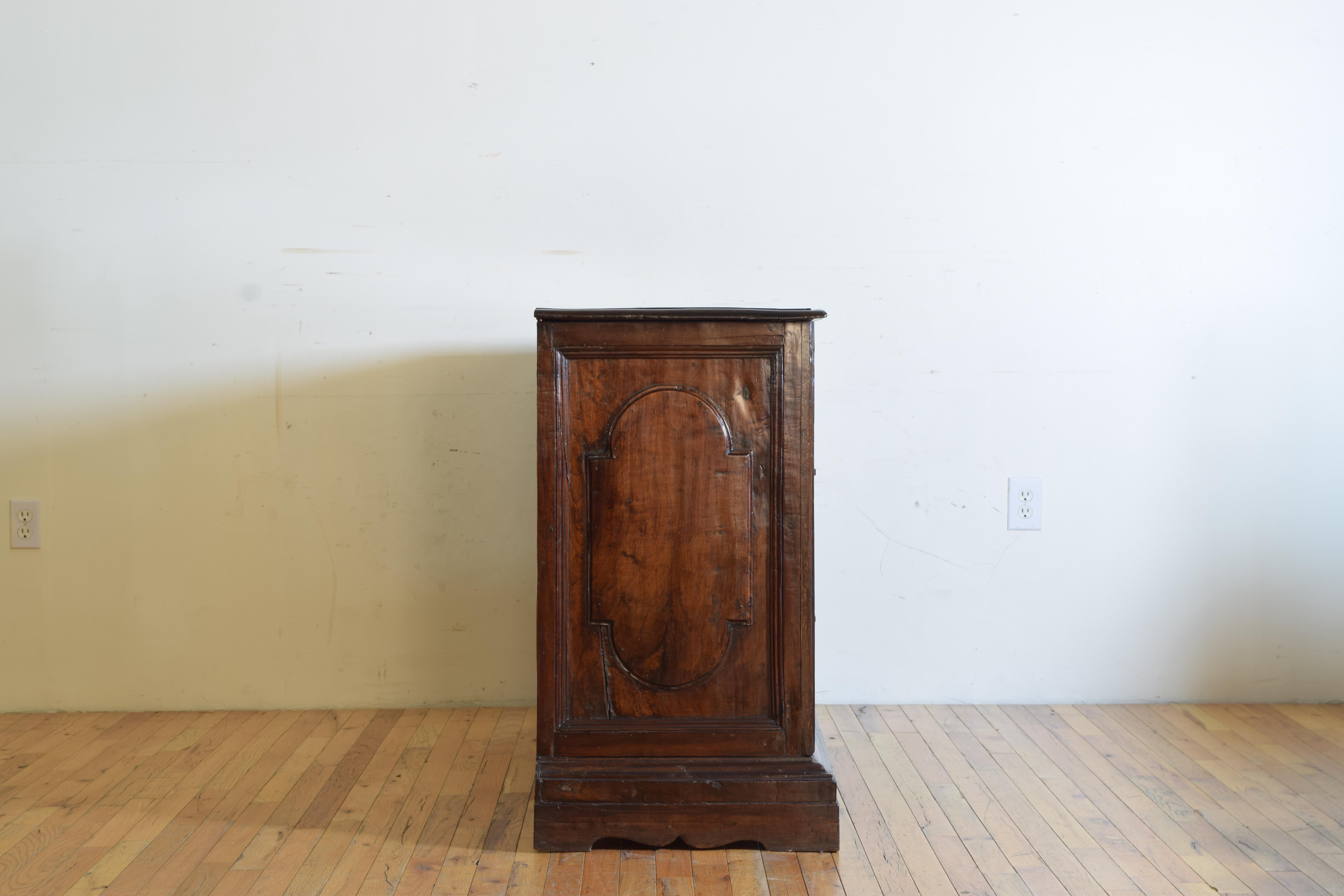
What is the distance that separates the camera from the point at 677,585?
1450mm

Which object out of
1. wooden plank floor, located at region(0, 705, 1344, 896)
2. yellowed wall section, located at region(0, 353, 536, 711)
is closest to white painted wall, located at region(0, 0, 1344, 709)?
yellowed wall section, located at region(0, 353, 536, 711)

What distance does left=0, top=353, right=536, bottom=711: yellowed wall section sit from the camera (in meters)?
2.06

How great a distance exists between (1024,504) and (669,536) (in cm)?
107

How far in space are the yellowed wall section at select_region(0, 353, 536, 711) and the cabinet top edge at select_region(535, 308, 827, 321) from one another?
68 centimetres

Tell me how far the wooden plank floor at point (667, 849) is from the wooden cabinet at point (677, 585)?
0.08 metres

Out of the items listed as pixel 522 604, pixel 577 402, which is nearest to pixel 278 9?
pixel 577 402

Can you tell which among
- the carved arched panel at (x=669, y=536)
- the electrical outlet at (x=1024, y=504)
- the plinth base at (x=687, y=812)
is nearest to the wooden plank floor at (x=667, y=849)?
the plinth base at (x=687, y=812)

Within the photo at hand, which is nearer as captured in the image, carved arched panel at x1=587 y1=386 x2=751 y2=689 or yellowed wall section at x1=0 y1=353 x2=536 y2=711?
carved arched panel at x1=587 y1=386 x2=751 y2=689

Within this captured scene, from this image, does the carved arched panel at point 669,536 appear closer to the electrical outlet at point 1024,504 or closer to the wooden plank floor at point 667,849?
the wooden plank floor at point 667,849

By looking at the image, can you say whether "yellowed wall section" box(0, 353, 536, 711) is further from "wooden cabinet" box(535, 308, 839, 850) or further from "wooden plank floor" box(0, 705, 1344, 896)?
"wooden cabinet" box(535, 308, 839, 850)

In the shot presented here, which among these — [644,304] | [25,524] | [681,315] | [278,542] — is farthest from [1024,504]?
[25,524]

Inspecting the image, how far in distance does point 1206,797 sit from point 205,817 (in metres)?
1.80

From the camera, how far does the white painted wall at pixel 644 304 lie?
2035mm

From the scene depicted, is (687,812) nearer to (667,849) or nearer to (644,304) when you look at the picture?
(667,849)
